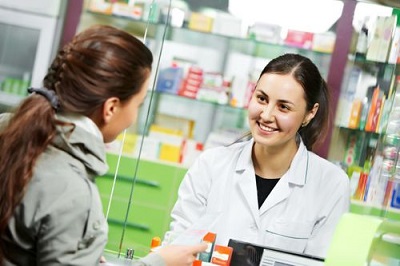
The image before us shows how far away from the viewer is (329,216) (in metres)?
2.85

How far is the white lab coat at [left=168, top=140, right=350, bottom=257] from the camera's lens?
9.29 feet

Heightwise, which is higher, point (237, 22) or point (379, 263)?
point (237, 22)

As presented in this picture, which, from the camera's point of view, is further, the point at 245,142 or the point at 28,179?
the point at 245,142

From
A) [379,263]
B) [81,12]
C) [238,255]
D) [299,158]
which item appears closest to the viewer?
[379,263]

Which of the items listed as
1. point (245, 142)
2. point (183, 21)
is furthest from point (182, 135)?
point (245, 142)

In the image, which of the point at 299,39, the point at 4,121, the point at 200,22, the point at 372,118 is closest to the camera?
the point at 4,121

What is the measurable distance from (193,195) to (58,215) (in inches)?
52.7

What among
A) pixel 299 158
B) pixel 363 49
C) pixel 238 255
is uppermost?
pixel 363 49

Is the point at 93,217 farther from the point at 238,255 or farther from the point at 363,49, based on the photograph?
the point at 363,49

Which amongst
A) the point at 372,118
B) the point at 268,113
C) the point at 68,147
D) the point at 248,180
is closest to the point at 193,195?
the point at 248,180

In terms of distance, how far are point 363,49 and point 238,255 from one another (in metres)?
1.21

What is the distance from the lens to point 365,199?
10.3ft

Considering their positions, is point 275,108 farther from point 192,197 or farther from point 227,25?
point 227,25

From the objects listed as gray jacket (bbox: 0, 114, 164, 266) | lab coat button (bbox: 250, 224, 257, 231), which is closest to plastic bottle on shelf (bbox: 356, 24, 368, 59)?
lab coat button (bbox: 250, 224, 257, 231)
